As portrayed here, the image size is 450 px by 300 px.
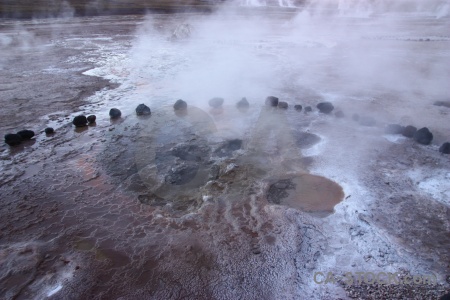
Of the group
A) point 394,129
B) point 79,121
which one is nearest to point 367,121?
point 394,129

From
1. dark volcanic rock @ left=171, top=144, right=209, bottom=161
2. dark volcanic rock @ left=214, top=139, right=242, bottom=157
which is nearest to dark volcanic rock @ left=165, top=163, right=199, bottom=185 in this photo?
dark volcanic rock @ left=171, top=144, right=209, bottom=161

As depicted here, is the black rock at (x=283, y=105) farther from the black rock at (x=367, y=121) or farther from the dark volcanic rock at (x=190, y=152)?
the dark volcanic rock at (x=190, y=152)

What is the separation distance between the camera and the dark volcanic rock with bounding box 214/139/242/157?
4.80m

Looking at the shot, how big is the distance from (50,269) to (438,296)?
3.35 meters

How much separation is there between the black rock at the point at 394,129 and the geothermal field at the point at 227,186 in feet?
0.12

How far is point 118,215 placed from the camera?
3557 mm

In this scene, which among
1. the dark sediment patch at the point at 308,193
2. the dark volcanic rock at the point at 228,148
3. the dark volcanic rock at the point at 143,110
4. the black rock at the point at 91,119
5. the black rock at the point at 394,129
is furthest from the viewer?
the dark volcanic rock at the point at 143,110

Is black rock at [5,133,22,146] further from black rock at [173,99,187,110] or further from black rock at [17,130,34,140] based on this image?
black rock at [173,99,187,110]

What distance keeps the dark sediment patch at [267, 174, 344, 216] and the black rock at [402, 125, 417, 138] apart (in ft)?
6.77

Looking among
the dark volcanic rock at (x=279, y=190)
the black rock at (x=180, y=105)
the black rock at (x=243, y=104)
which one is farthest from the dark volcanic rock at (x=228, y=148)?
the black rock at (x=180, y=105)

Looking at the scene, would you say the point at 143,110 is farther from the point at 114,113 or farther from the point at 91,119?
the point at 91,119

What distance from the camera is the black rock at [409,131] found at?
16.8 ft

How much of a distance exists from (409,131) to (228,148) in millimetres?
2986

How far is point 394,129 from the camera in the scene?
17.3 ft
